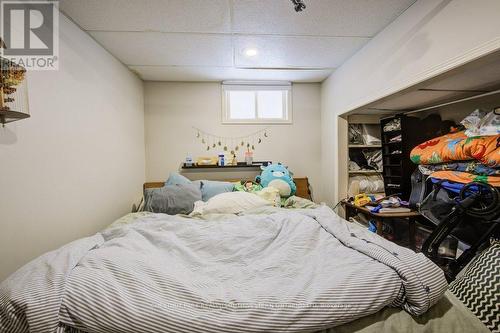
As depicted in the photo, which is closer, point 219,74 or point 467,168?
point 467,168

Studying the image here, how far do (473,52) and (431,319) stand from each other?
1.32 m

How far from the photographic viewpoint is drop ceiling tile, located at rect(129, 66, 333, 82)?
266 cm

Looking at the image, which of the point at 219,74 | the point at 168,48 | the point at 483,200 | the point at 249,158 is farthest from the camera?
the point at 249,158

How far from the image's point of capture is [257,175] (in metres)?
3.23

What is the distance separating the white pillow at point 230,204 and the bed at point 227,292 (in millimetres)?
973

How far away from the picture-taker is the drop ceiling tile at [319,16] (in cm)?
155

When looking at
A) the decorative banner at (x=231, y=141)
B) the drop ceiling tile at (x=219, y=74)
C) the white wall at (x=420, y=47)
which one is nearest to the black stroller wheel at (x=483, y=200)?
the white wall at (x=420, y=47)

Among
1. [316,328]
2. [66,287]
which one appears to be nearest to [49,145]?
[66,287]

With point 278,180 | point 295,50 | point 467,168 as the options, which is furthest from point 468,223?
point 295,50

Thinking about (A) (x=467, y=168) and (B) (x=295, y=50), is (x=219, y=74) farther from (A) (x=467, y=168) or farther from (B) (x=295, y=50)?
(A) (x=467, y=168)

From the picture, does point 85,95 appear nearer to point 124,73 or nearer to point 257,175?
point 124,73

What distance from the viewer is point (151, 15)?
5.39 ft

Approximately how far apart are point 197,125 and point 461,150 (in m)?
2.80

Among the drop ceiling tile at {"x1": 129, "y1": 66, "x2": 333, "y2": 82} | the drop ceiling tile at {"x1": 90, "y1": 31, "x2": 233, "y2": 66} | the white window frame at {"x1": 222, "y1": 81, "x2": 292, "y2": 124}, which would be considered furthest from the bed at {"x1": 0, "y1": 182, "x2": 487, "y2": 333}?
the white window frame at {"x1": 222, "y1": 81, "x2": 292, "y2": 124}
